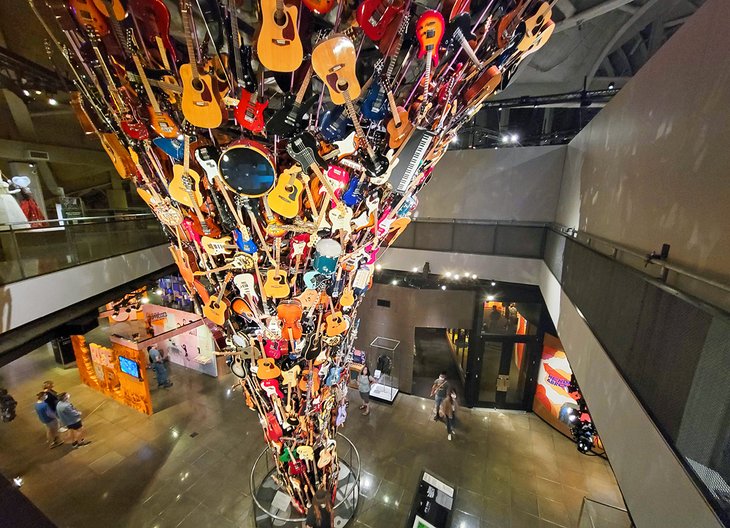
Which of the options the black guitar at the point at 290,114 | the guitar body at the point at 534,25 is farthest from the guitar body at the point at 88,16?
the guitar body at the point at 534,25

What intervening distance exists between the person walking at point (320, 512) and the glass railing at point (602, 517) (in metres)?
3.38

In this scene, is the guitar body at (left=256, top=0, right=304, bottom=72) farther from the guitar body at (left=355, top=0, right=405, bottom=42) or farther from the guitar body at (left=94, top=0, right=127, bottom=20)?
the guitar body at (left=94, top=0, right=127, bottom=20)

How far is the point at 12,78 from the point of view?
4930 mm

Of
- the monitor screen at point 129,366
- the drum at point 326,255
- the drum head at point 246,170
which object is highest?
the drum head at point 246,170

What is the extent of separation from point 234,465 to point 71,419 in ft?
10.9

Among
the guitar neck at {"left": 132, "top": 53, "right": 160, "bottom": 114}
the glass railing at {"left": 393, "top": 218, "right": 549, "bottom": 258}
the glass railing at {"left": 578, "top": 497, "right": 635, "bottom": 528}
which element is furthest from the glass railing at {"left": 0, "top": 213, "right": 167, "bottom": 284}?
the glass railing at {"left": 578, "top": 497, "right": 635, "bottom": 528}

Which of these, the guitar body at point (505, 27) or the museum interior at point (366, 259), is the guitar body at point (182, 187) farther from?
the guitar body at point (505, 27)

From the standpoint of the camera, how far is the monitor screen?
646 cm

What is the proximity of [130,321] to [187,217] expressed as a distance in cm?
743

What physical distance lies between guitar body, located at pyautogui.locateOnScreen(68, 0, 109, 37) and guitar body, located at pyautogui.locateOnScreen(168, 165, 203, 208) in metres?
0.82

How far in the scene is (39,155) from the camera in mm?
6719

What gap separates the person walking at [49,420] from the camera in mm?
5465

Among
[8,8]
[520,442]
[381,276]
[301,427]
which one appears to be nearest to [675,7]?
[381,276]

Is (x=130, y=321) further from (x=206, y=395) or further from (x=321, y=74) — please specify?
(x=321, y=74)
